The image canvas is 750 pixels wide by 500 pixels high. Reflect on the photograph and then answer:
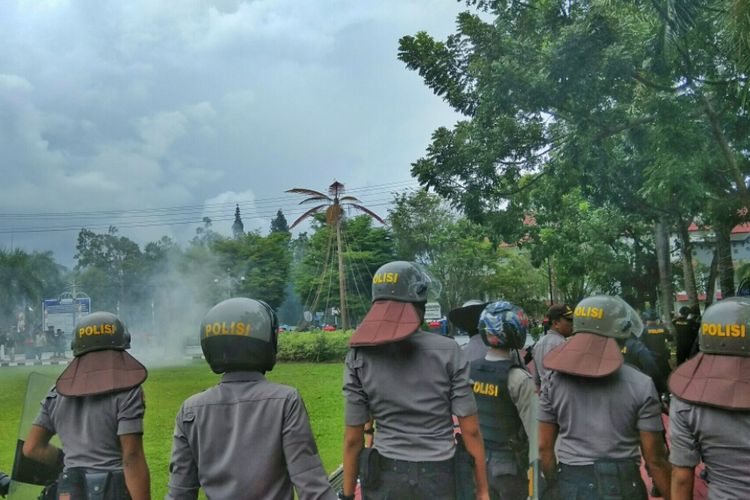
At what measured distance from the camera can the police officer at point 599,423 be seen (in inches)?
121

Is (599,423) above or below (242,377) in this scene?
below

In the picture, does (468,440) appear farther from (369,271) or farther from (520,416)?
(369,271)

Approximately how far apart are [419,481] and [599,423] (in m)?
0.82

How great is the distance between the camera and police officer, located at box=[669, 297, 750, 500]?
2.54m

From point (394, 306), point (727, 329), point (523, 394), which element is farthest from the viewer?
point (523, 394)

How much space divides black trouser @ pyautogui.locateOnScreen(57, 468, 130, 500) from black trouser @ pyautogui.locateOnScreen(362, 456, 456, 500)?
3.77ft

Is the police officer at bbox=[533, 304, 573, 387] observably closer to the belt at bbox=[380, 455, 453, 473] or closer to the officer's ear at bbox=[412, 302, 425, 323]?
the officer's ear at bbox=[412, 302, 425, 323]

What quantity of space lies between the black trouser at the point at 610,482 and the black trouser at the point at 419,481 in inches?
22.4

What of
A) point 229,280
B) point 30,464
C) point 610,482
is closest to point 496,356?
point 610,482

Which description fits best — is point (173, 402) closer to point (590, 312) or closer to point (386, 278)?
point (386, 278)

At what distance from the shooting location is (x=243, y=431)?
96.1 inches

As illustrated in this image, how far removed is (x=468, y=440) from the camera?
3.11 m

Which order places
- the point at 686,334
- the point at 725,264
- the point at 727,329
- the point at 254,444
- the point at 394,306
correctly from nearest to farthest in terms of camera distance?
1. the point at 254,444
2. the point at 727,329
3. the point at 394,306
4. the point at 686,334
5. the point at 725,264

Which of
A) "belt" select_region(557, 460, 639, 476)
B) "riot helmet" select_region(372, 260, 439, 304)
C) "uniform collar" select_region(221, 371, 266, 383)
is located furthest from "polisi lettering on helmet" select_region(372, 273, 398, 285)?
"belt" select_region(557, 460, 639, 476)
